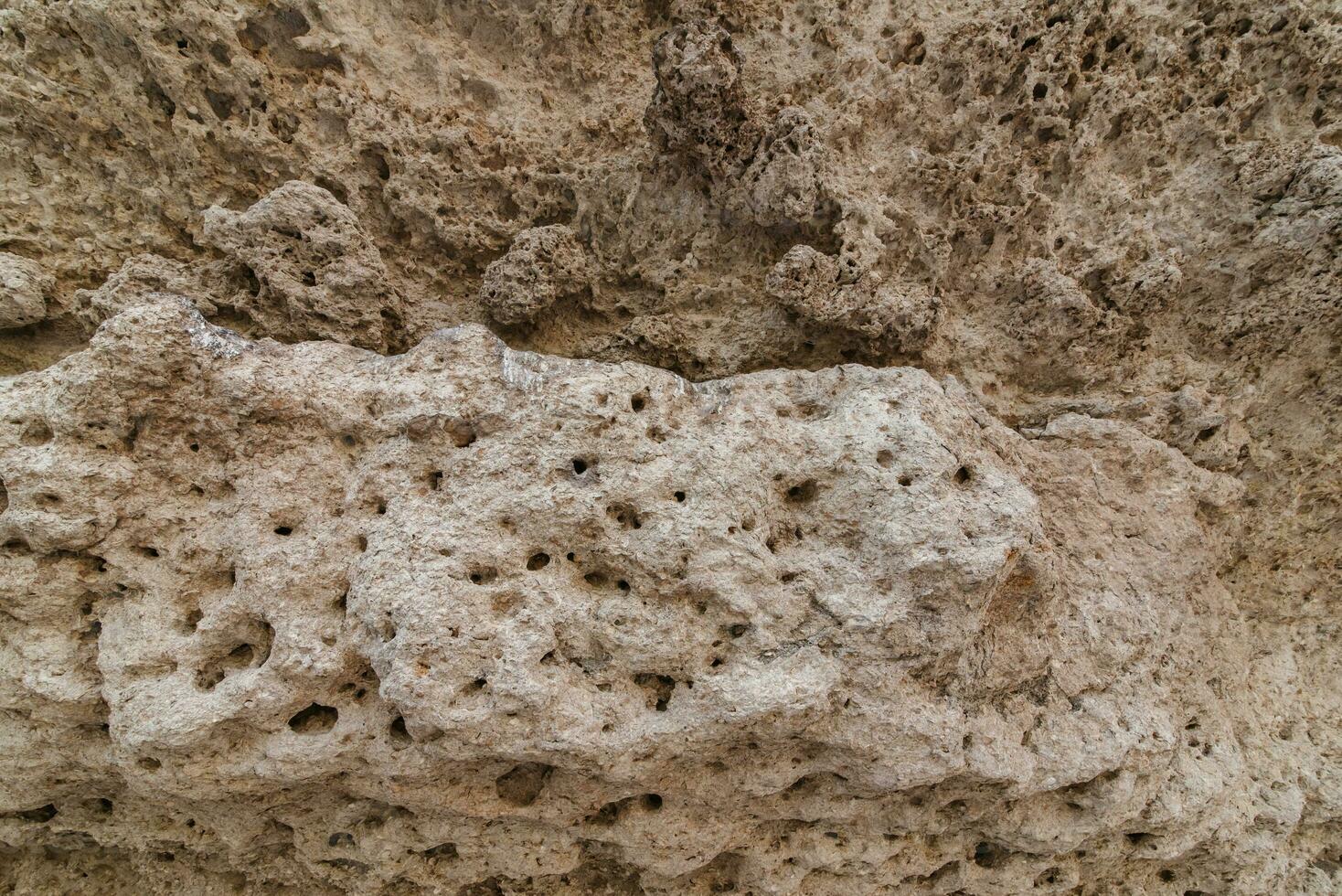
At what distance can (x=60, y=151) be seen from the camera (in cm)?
247

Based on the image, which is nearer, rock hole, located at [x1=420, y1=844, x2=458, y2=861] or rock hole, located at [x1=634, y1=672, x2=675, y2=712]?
rock hole, located at [x1=634, y1=672, x2=675, y2=712]

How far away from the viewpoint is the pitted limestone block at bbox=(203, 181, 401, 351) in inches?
89.7

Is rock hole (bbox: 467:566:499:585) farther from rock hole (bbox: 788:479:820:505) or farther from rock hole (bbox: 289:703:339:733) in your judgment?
rock hole (bbox: 788:479:820:505)

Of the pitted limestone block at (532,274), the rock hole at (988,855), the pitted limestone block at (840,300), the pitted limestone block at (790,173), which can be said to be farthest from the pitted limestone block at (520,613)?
the pitted limestone block at (790,173)

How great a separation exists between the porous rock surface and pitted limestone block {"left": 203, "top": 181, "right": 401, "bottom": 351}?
0.02 m

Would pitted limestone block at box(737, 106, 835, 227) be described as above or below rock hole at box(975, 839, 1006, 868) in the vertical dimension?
above

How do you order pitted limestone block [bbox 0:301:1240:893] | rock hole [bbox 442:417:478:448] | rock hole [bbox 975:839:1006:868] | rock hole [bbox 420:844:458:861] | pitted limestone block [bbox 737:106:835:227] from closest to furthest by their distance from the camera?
pitted limestone block [bbox 0:301:1240:893]
rock hole [bbox 442:417:478:448]
rock hole [bbox 420:844:458:861]
rock hole [bbox 975:839:1006:868]
pitted limestone block [bbox 737:106:835:227]

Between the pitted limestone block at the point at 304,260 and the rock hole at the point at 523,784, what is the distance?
158 centimetres

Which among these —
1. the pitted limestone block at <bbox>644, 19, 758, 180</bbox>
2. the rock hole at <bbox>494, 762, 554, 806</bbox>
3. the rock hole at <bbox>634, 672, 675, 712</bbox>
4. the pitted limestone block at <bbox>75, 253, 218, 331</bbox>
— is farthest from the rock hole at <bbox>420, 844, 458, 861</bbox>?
the pitted limestone block at <bbox>644, 19, 758, 180</bbox>

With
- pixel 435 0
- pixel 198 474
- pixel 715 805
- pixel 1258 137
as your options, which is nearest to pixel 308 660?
pixel 198 474

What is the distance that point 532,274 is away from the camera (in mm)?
2414

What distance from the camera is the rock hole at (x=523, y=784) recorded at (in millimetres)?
1931

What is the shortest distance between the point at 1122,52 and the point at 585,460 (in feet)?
8.63

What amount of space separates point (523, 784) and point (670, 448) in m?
1.09
